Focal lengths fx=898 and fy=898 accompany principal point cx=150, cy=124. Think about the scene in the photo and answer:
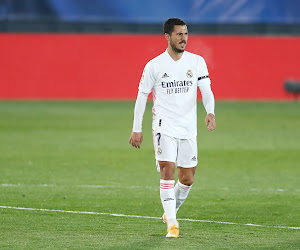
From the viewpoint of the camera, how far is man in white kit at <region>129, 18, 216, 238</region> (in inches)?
344

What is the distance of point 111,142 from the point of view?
2030cm

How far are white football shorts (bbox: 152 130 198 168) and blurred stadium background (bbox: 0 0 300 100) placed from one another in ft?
106

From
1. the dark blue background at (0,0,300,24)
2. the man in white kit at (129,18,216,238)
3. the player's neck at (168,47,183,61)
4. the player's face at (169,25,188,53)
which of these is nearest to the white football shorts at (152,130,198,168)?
the man in white kit at (129,18,216,238)

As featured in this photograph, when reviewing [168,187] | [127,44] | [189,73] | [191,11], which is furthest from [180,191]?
[191,11]

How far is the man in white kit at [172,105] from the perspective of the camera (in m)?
8.75

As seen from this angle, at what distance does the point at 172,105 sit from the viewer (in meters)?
8.79

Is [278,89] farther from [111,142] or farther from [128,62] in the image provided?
[111,142]

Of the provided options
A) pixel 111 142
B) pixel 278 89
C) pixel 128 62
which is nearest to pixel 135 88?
pixel 128 62

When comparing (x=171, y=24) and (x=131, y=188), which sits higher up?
(x=171, y=24)

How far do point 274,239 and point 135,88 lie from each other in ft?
108

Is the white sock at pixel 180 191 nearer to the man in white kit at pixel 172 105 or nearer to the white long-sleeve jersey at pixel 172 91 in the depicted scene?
the man in white kit at pixel 172 105

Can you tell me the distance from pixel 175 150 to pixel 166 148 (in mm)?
111

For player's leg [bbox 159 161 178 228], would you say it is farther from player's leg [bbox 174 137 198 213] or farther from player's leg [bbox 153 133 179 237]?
player's leg [bbox 174 137 198 213]

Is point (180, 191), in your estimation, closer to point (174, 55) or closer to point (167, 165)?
point (167, 165)
